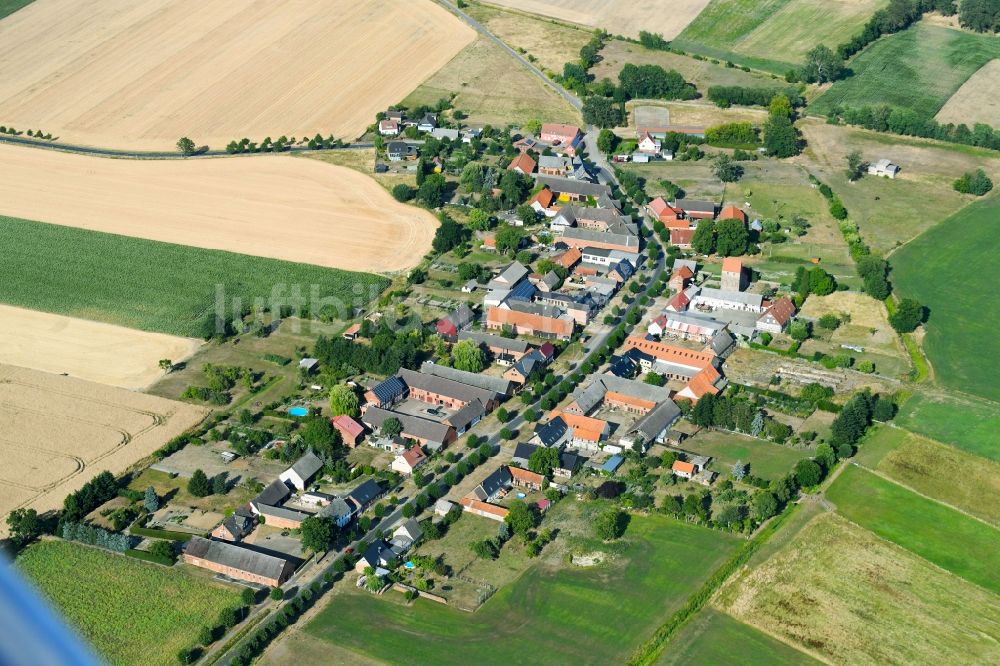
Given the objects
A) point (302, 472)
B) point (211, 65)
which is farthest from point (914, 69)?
point (302, 472)

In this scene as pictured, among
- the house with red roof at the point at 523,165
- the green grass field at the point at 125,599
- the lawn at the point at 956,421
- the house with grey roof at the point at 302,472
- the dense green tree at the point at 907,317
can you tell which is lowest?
the green grass field at the point at 125,599

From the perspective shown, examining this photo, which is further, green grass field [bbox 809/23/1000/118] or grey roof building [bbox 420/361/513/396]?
green grass field [bbox 809/23/1000/118]

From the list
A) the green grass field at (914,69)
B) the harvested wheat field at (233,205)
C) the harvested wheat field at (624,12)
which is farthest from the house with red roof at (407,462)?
the harvested wheat field at (624,12)

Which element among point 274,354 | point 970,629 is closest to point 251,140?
point 274,354

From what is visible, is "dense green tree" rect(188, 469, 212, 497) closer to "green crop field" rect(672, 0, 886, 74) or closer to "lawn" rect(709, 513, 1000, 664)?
"lawn" rect(709, 513, 1000, 664)

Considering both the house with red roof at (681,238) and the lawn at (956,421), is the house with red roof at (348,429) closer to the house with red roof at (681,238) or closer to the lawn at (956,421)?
the lawn at (956,421)

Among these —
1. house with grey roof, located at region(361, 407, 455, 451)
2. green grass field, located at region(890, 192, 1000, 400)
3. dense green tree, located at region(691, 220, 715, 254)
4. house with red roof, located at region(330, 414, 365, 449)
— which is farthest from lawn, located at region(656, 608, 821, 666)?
dense green tree, located at region(691, 220, 715, 254)

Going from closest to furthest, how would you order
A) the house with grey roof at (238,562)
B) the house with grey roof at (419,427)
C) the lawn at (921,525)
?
the house with grey roof at (238,562) < the lawn at (921,525) < the house with grey roof at (419,427)
